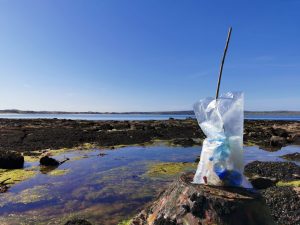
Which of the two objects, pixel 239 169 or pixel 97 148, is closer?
pixel 239 169

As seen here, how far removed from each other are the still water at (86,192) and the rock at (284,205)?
3.84m

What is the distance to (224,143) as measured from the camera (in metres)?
4.21

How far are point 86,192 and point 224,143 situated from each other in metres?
8.56

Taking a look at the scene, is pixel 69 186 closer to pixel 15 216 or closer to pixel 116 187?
pixel 116 187

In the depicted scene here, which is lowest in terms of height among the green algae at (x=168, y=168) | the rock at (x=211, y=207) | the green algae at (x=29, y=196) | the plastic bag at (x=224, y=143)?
the green algae at (x=29, y=196)

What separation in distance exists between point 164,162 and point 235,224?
14.0 meters

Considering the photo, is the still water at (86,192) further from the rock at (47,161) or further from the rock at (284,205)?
the rock at (284,205)

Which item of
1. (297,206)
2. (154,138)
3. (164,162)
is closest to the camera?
(297,206)

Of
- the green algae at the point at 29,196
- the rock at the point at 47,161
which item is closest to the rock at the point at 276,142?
the rock at the point at 47,161

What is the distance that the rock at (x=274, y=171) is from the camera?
1372 centimetres

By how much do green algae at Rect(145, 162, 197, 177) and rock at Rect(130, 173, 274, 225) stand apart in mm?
10094

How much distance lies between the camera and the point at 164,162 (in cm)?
1781

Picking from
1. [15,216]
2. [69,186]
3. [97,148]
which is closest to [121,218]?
[15,216]

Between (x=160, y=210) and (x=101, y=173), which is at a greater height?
(x=160, y=210)
